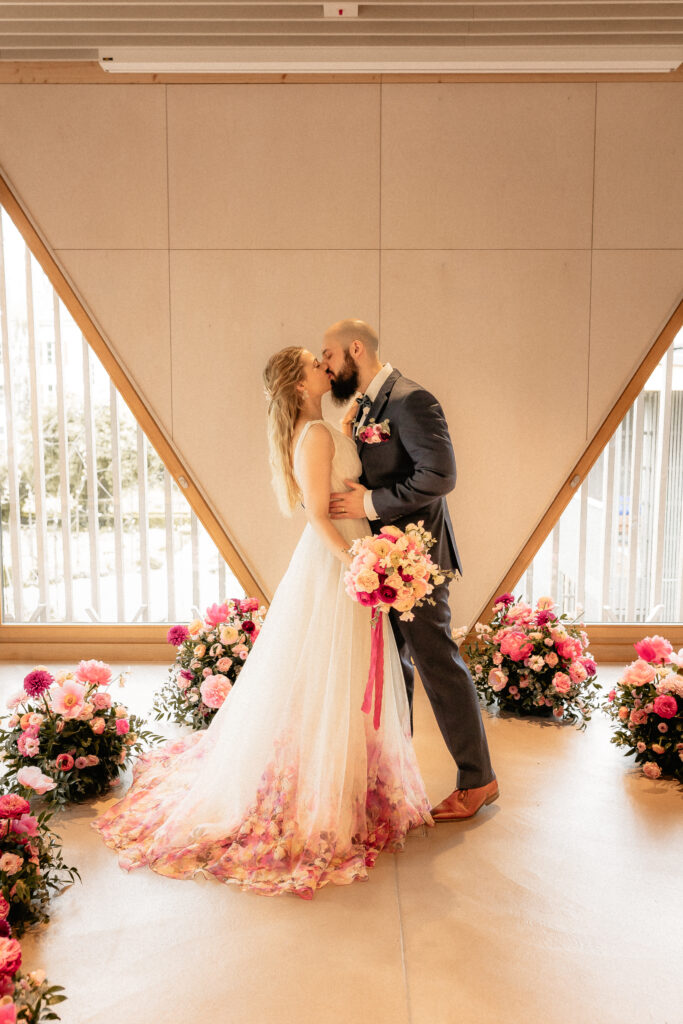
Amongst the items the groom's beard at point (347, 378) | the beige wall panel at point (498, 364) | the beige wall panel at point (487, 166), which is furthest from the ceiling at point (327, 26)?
the groom's beard at point (347, 378)

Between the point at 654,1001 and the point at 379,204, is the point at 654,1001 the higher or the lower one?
the lower one

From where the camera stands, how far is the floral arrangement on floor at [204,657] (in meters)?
3.58

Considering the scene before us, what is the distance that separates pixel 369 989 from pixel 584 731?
1995 millimetres

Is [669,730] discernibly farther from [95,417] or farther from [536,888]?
[95,417]

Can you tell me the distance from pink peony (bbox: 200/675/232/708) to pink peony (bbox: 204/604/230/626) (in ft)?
1.20

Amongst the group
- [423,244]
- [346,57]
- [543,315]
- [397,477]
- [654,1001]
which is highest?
[346,57]

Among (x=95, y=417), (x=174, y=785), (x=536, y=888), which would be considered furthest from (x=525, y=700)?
(x=95, y=417)

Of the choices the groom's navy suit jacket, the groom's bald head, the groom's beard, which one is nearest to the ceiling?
the groom's bald head

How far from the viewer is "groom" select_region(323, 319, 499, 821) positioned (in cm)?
273

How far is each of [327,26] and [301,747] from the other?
10.1ft

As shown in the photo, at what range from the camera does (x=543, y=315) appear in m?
4.28

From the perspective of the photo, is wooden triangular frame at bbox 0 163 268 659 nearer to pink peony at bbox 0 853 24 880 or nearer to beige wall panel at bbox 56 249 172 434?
beige wall panel at bbox 56 249 172 434

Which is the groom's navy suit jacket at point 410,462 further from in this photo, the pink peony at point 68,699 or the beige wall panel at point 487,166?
the beige wall panel at point 487,166

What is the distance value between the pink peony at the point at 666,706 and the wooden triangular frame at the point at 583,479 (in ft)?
4.56
